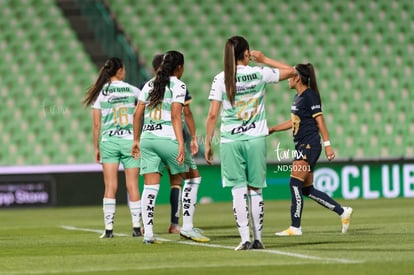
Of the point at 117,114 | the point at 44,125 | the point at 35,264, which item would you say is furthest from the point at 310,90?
the point at 44,125

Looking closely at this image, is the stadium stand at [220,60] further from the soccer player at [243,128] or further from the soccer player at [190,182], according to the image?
the soccer player at [243,128]

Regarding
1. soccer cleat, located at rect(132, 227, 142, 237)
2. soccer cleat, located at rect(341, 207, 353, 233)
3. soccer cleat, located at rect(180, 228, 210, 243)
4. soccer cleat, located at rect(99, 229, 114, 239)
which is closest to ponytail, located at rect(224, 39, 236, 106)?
soccer cleat, located at rect(180, 228, 210, 243)

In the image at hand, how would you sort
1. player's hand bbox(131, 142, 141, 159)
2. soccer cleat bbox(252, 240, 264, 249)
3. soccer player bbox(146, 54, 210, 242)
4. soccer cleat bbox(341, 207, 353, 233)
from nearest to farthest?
soccer cleat bbox(252, 240, 264, 249)
player's hand bbox(131, 142, 141, 159)
soccer player bbox(146, 54, 210, 242)
soccer cleat bbox(341, 207, 353, 233)

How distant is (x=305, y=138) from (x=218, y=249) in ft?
8.94

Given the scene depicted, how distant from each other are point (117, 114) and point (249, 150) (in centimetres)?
328

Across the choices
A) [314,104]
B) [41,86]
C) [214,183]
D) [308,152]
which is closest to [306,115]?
[314,104]

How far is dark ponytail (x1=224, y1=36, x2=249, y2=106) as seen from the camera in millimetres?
10205

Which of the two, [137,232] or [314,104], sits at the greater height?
[314,104]

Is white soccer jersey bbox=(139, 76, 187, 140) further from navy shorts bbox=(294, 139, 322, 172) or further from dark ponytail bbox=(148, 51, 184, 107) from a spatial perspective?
navy shorts bbox=(294, 139, 322, 172)

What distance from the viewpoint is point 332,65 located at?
29.2m

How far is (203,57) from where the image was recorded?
28844mm

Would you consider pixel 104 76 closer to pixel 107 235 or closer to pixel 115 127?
pixel 115 127

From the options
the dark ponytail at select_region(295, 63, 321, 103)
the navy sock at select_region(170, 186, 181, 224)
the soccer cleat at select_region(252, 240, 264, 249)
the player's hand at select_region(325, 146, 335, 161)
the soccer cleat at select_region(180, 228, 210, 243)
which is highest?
the dark ponytail at select_region(295, 63, 321, 103)

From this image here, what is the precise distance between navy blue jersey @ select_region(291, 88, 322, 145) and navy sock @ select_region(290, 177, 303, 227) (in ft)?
1.77
